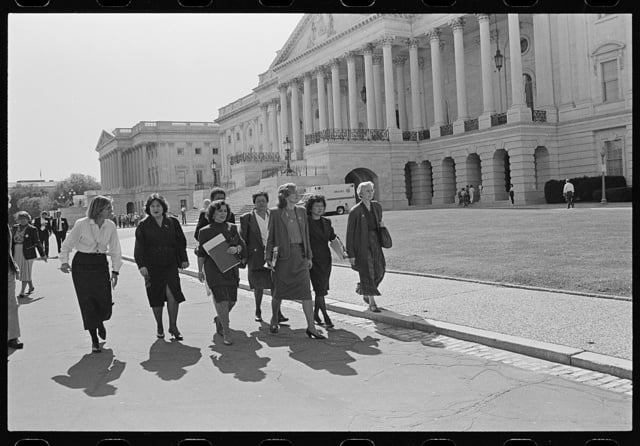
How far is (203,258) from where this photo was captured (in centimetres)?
973

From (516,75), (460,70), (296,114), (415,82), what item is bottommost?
(516,75)

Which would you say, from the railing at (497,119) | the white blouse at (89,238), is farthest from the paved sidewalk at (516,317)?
the railing at (497,119)

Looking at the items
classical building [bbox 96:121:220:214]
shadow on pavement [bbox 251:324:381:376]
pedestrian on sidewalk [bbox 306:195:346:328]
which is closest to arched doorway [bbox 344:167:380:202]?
pedestrian on sidewalk [bbox 306:195:346:328]

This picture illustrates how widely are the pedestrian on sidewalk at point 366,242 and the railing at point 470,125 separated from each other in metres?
40.6

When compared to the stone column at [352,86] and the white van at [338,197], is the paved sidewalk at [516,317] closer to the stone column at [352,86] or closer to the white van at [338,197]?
the white van at [338,197]

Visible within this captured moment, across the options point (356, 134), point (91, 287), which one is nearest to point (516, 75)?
point (356, 134)

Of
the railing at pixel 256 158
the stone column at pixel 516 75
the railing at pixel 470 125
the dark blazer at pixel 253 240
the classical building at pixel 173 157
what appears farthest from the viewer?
the classical building at pixel 173 157

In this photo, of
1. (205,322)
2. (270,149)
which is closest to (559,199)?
(205,322)

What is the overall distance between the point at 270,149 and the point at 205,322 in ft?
245

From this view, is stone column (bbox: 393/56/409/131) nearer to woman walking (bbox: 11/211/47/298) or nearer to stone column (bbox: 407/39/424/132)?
stone column (bbox: 407/39/424/132)

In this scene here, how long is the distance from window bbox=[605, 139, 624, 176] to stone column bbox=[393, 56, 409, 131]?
1930 cm

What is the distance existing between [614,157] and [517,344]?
37.6 metres

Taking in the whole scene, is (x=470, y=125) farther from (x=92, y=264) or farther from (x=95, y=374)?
(x=95, y=374)

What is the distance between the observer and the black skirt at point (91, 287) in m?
8.84
